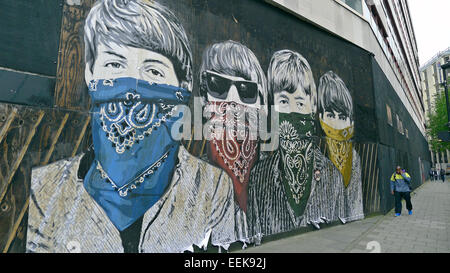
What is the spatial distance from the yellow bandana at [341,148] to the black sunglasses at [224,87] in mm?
2834

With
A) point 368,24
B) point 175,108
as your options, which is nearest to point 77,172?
point 175,108

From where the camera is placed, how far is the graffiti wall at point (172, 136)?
11.2ft

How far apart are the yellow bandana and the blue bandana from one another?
16.6 ft

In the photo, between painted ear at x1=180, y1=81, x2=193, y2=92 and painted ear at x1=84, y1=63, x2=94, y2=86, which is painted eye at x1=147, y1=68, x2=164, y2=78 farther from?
painted ear at x1=84, y1=63, x2=94, y2=86

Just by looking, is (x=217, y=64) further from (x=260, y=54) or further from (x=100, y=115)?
(x=100, y=115)

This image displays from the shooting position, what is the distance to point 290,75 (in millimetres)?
6781

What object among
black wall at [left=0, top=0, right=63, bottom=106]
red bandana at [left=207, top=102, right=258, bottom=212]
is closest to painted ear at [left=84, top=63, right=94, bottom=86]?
black wall at [left=0, top=0, right=63, bottom=106]

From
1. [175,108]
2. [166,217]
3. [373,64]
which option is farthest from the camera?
[373,64]

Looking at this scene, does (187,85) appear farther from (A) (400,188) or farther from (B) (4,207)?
(A) (400,188)

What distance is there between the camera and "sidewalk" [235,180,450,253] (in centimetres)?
498
